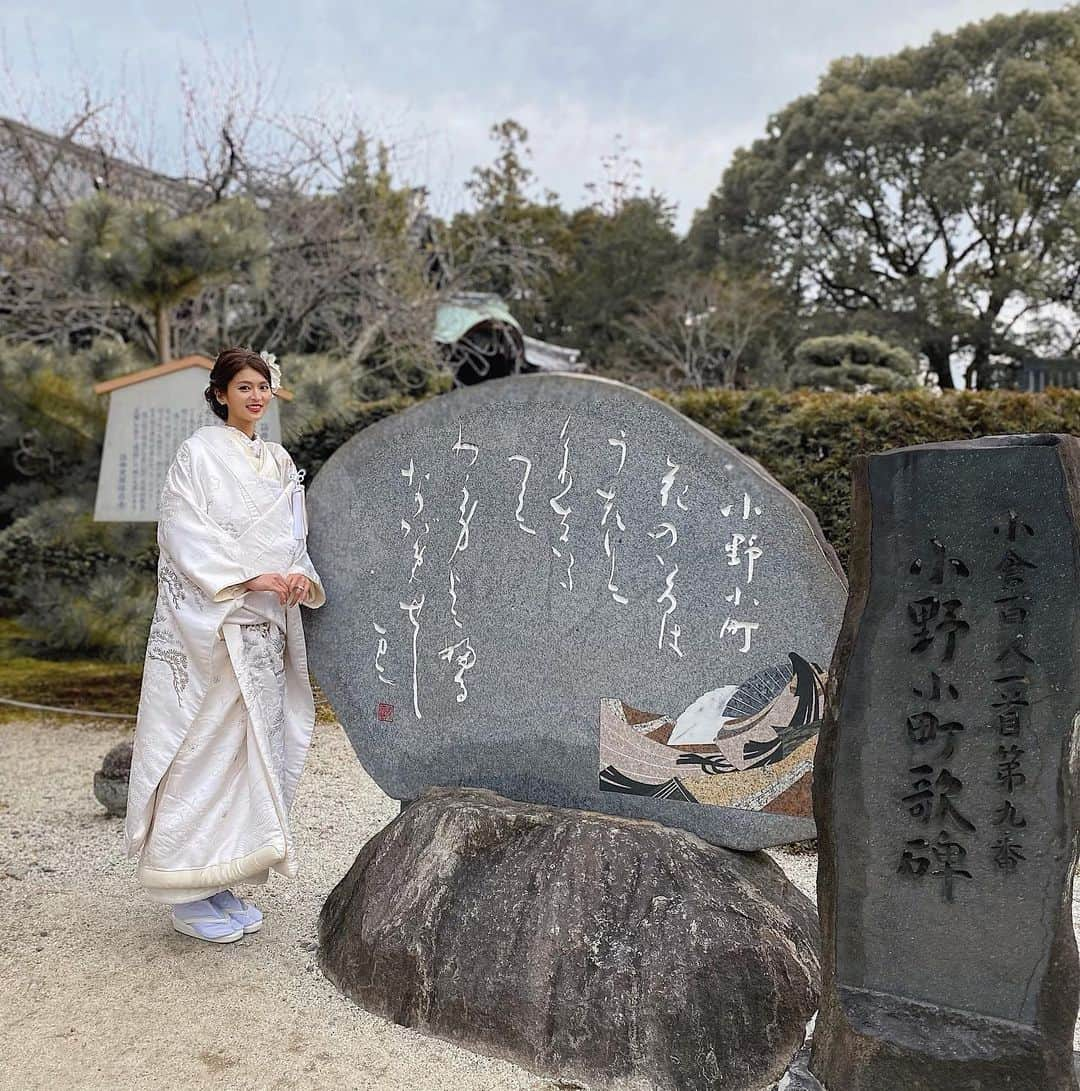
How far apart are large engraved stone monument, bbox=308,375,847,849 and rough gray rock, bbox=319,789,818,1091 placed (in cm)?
18

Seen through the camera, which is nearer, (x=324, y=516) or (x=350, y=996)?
(x=350, y=996)

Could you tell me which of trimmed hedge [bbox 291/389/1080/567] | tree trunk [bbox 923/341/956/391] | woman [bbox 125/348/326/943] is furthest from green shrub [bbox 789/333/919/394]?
woman [bbox 125/348/326/943]

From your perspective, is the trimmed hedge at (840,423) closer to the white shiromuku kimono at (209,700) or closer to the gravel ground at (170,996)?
the gravel ground at (170,996)

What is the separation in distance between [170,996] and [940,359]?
56.7 ft

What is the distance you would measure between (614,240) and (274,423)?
1356 cm

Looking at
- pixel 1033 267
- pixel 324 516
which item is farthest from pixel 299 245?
pixel 1033 267

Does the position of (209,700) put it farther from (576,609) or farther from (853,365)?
(853,365)

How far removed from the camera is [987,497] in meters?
1.81

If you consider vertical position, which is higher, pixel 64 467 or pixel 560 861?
pixel 64 467

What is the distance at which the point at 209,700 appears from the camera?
2.81 meters

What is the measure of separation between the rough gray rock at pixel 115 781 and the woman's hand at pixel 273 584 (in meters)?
1.77

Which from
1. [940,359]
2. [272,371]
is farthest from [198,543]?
[940,359]

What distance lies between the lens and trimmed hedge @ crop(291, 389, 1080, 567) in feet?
19.9

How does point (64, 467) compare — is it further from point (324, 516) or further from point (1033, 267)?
point (1033, 267)
